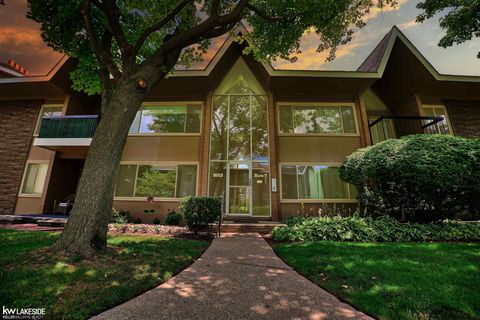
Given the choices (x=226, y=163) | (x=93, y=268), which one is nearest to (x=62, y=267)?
(x=93, y=268)

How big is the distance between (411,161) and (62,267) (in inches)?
402

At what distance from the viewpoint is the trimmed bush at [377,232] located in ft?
23.5

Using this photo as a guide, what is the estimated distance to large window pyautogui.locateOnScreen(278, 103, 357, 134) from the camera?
12531 millimetres

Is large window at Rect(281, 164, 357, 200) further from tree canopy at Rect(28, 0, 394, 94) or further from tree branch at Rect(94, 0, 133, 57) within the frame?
tree branch at Rect(94, 0, 133, 57)

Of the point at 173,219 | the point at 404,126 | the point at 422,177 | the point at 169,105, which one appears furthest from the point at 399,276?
the point at 169,105

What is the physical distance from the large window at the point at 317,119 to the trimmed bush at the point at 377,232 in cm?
608

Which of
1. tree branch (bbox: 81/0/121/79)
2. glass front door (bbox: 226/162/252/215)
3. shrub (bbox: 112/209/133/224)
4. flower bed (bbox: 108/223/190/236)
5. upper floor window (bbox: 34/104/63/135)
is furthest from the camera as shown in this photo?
upper floor window (bbox: 34/104/63/135)

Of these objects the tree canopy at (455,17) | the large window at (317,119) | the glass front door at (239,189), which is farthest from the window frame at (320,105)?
the tree canopy at (455,17)

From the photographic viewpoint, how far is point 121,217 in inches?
424

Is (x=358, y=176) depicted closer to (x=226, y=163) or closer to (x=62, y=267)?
(x=226, y=163)

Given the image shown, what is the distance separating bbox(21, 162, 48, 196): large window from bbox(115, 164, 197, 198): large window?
14.8 ft

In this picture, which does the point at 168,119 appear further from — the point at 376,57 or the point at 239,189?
the point at 376,57

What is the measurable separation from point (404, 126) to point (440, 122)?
1725 mm

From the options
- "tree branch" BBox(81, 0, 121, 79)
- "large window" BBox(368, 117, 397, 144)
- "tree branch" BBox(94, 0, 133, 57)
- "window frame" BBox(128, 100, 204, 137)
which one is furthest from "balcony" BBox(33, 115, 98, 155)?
"large window" BBox(368, 117, 397, 144)
